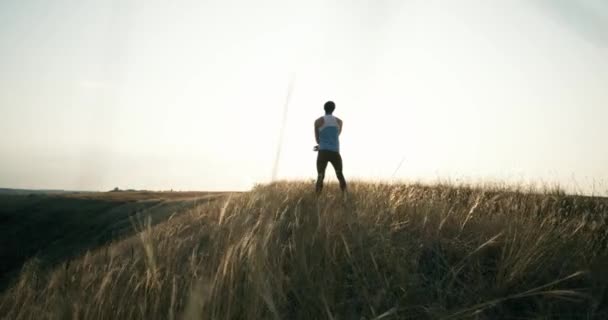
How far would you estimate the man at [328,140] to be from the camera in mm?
9398

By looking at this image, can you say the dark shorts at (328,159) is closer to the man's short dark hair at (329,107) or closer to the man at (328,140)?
the man at (328,140)

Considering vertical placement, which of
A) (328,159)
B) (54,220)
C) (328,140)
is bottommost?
(54,220)

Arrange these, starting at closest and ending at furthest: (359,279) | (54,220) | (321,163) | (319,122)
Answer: (359,279), (321,163), (319,122), (54,220)

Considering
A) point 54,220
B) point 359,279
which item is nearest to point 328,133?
point 359,279

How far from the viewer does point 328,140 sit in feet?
31.1

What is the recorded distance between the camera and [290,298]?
8.41 ft

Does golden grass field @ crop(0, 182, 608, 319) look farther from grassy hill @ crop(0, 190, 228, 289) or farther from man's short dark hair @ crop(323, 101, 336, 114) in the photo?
grassy hill @ crop(0, 190, 228, 289)

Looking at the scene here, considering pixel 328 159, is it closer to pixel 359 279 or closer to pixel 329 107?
pixel 329 107

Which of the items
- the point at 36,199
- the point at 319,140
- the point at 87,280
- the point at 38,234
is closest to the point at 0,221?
the point at 36,199

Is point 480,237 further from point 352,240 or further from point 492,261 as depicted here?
point 352,240

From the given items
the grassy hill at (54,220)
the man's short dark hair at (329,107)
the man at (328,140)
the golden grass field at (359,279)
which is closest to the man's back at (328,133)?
the man at (328,140)

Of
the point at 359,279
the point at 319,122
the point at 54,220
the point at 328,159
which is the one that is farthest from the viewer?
the point at 54,220

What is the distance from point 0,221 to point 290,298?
39.1 metres

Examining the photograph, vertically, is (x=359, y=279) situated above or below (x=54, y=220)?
above
